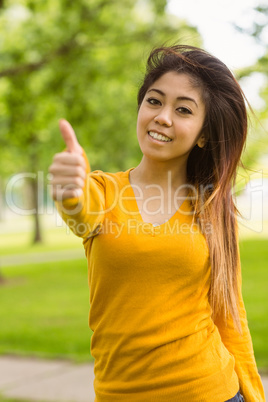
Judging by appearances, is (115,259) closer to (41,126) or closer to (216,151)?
(216,151)

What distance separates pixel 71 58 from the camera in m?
10.1

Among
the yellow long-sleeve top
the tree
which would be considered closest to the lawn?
the tree

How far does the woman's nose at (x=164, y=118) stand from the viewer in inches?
74.0

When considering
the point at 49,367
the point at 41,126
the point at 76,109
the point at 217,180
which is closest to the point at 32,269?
the point at 41,126

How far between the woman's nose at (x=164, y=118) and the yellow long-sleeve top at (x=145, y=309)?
0.29 meters

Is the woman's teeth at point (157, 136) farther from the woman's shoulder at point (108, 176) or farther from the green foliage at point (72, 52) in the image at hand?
the green foliage at point (72, 52)

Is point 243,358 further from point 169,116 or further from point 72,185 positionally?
point 72,185

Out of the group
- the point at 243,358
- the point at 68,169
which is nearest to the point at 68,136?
the point at 68,169

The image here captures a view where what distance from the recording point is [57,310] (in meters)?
9.21

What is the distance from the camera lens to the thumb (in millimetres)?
1385

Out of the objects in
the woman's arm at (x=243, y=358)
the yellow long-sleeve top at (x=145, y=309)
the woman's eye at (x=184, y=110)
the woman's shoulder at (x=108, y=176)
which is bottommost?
the woman's arm at (x=243, y=358)

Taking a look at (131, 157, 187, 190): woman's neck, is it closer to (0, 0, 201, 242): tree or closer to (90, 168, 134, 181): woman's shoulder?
(90, 168, 134, 181): woman's shoulder

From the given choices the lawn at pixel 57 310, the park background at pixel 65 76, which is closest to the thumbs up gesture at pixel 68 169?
the lawn at pixel 57 310

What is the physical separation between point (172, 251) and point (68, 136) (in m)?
0.59
